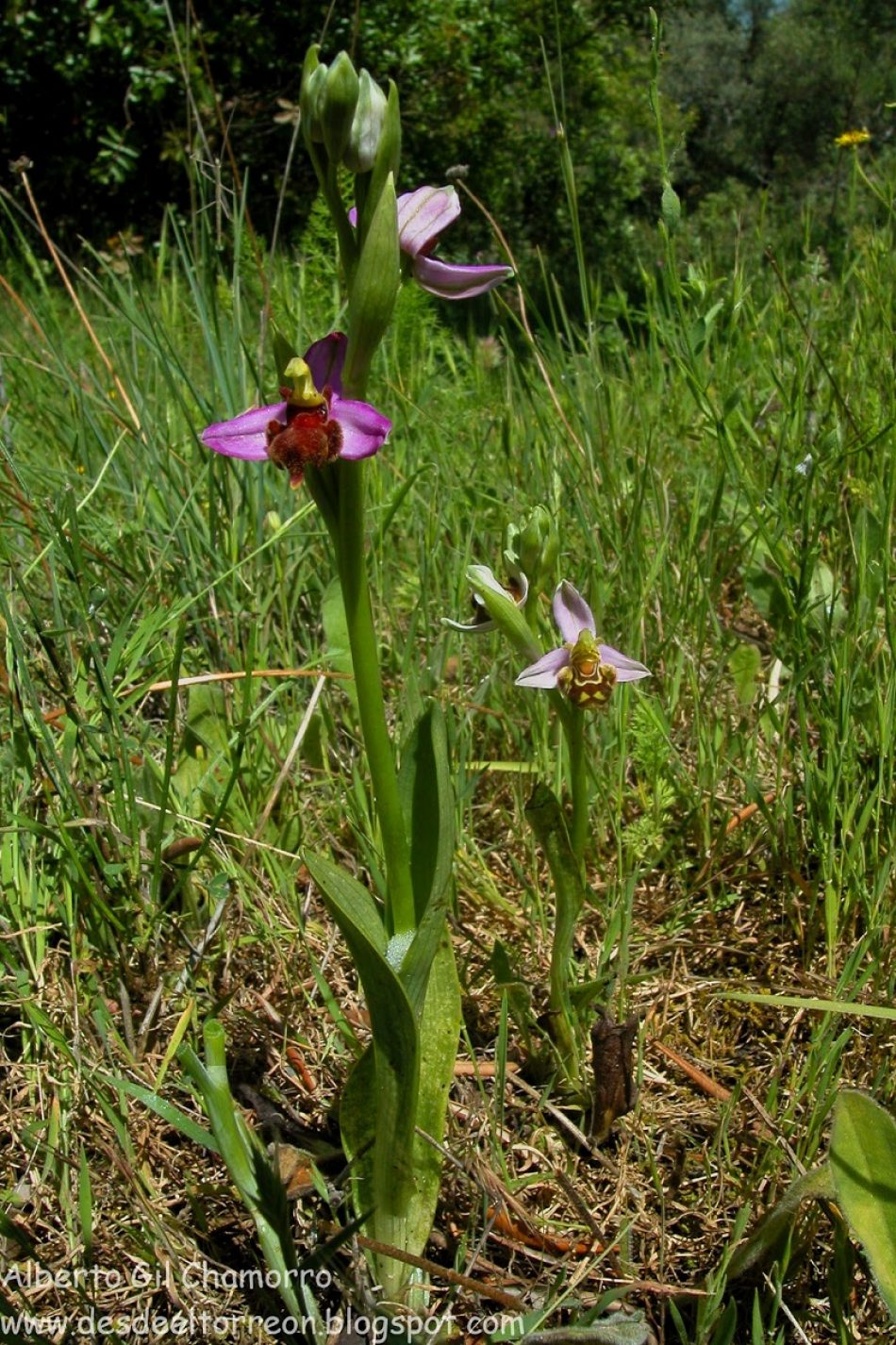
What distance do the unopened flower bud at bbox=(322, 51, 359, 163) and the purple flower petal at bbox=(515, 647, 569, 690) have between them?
53 cm

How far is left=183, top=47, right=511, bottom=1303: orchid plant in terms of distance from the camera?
2.89ft

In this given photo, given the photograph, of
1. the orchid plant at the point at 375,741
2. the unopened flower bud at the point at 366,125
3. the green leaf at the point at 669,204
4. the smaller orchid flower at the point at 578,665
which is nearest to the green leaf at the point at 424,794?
the orchid plant at the point at 375,741

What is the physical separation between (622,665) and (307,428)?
47 centimetres

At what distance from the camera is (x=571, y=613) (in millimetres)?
1179

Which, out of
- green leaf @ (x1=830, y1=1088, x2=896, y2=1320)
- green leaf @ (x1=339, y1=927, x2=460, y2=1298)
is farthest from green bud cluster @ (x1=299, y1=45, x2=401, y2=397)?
green leaf @ (x1=830, y1=1088, x2=896, y2=1320)

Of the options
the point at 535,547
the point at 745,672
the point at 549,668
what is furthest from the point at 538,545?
the point at 745,672

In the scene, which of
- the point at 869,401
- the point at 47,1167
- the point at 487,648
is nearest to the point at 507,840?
the point at 487,648

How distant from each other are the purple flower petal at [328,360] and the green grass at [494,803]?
425mm

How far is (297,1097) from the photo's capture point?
120 centimetres

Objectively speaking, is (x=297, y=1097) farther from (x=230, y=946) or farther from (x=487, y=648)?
(x=487, y=648)

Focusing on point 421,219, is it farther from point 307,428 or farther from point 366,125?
point 307,428

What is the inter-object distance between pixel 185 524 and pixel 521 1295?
1.21 metres

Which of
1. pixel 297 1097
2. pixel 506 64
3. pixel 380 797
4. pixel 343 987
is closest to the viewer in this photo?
pixel 380 797

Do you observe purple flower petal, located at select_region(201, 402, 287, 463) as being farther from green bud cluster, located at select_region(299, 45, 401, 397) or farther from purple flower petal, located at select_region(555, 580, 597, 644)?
purple flower petal, located at select_region(555, 580, 597, 644)
